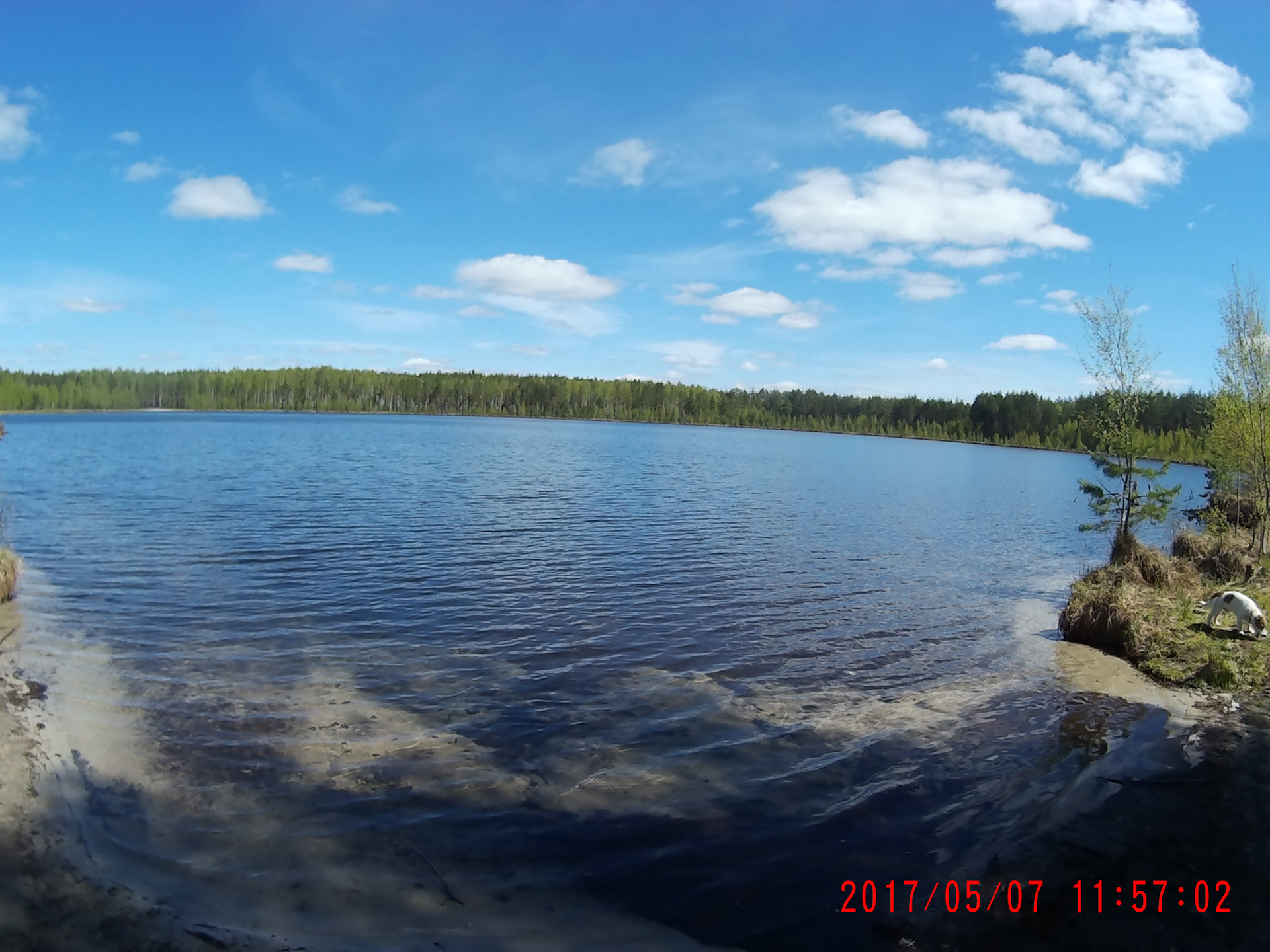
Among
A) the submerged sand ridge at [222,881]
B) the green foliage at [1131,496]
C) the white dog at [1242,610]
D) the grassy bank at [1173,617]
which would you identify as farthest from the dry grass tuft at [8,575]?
the green foliage at [1131,496]

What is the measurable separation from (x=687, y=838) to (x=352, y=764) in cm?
489

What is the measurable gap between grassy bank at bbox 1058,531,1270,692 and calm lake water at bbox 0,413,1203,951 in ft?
4.82

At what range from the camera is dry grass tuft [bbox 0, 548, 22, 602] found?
57.8 ft

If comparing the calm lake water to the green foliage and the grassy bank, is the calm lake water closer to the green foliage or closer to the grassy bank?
the grassy bank

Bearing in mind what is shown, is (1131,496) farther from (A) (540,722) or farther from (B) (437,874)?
(B) (437,874)

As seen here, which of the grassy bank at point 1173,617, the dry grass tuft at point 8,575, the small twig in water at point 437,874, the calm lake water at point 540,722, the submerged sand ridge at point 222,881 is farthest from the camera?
the dry grass tuft at point 8,575

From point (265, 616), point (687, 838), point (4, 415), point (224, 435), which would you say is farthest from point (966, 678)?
point (4, 415)

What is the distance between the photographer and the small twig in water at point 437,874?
7368mm

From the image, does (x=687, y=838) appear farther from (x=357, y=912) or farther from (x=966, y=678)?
(x=966, y=678)

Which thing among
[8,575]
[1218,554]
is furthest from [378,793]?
[1218,554]
